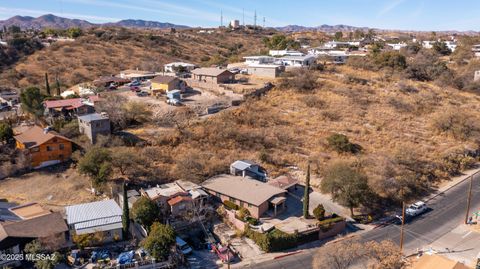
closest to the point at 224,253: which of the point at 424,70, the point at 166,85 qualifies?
the point at 166,85

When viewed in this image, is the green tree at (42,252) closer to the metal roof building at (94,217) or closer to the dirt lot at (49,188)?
the metal roof building at (94,217)

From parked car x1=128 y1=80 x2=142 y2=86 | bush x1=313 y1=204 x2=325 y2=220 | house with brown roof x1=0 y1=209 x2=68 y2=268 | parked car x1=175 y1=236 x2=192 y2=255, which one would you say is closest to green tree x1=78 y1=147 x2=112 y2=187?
house with brown roof x1=0 y1=209 x2=68 y2=268

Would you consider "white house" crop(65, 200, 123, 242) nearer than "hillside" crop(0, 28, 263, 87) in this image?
Yes

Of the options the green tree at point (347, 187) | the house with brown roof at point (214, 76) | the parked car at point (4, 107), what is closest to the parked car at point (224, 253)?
the green tree at point (347, 187)

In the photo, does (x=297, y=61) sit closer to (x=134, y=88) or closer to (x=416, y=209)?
(x=134, y=88)

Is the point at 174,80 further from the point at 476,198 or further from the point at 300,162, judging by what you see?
the point at 476,198

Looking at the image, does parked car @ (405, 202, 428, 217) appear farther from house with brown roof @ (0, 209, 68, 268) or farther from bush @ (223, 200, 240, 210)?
house with brown roof @ (0, 209, 68, 268)
